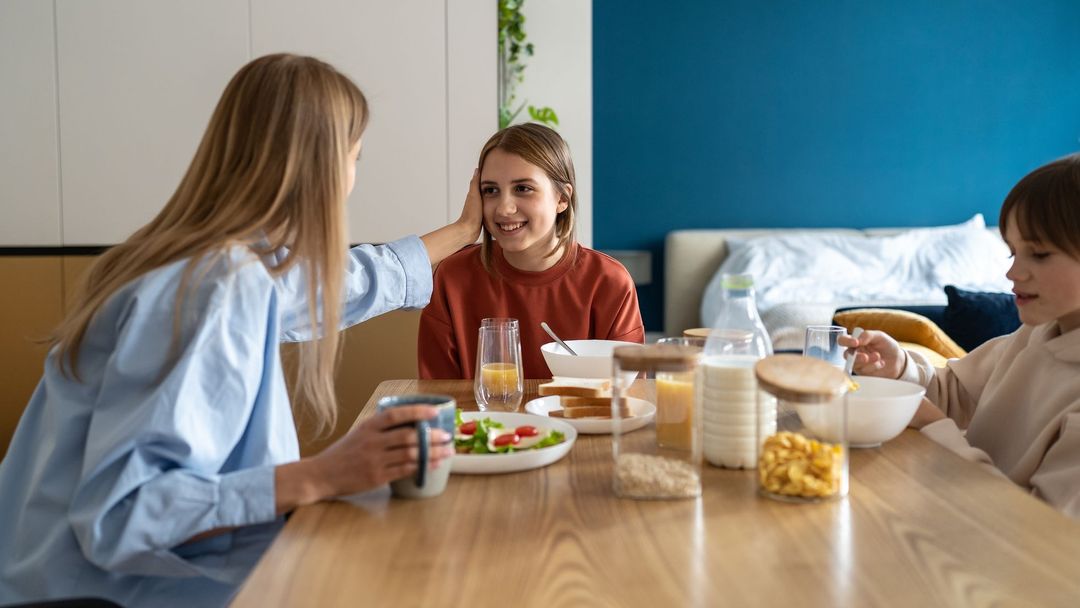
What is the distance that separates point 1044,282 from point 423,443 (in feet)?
3.09

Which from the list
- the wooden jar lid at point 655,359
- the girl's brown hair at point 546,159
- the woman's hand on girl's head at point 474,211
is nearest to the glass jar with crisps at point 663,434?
the wooden jar lid at point 655,359

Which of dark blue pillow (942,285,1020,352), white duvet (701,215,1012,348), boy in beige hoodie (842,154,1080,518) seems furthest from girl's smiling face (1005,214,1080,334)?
white duvet (701,215,1012,348)

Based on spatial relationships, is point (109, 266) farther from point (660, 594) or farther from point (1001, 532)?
point (1001, 532)

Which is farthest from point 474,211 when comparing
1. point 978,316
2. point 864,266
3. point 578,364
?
point 864,266

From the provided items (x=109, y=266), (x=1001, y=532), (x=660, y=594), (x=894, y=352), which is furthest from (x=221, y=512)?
(x=894, y=352)

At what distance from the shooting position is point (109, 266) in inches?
42.9

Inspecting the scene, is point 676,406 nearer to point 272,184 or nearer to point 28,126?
point 272,184

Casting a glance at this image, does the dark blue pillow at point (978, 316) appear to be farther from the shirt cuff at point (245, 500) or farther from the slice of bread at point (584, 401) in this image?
the shirt cuff at point (245, 500)

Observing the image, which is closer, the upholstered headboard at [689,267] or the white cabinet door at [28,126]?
the white cabinet door at [28,126]

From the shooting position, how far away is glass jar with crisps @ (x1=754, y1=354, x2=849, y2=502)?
98cm

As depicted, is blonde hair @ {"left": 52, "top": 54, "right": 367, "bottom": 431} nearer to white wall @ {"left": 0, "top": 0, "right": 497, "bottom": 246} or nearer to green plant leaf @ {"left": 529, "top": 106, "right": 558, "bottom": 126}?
white wall @ {"left": 0, "top": 0, "right": 497, "bottom": 246}

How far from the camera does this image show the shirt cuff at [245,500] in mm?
953

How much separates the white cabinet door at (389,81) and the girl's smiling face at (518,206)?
123cm

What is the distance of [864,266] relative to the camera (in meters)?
4.76
